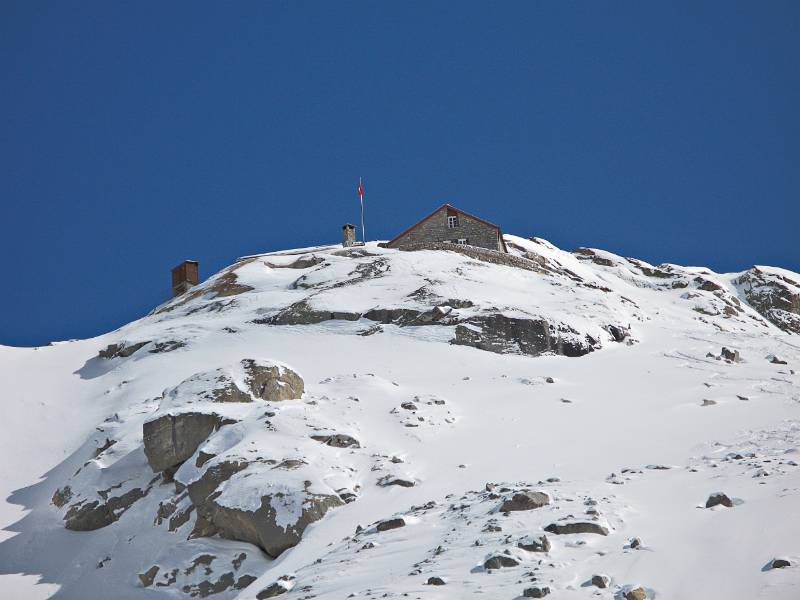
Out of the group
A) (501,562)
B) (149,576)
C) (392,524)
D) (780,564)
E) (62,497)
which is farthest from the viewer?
(62,497)

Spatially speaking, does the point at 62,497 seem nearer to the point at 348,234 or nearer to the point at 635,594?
the point at 635,594

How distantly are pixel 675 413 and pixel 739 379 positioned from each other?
6.92 metres

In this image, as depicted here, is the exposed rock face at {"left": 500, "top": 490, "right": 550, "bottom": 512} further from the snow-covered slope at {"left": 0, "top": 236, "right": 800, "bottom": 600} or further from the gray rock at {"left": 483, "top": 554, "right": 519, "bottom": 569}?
the gray rock at {"left": 483, "top": 554, "right": 519, "bottom": 569}

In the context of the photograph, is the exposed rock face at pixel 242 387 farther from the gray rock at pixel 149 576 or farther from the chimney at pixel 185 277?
the chimney at pixel 185 277

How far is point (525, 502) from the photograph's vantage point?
1415cm

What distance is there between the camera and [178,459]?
76.7 feet

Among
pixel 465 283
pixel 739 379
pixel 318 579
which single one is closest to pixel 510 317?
pixel 465 283

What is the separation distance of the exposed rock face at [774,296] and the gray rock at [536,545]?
74.9 meters

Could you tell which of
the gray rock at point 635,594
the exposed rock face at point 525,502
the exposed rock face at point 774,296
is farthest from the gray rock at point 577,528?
the exposed rock face at point 774,296

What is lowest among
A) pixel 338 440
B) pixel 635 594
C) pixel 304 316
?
pixel 635 594

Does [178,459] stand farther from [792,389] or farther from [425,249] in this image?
[425,249]

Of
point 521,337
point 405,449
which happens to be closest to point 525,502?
point 405,449

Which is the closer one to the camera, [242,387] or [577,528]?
[577,528]

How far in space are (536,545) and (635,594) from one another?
234 cm
